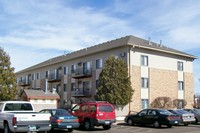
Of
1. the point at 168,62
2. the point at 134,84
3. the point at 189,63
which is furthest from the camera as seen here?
the point at 189,63

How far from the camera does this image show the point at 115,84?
3206 centimetres

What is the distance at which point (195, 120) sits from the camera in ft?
85.0

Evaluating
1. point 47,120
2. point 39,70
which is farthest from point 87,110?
point 39,70

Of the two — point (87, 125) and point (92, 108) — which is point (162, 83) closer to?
point (92, 108)

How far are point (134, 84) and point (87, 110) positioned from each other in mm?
16573

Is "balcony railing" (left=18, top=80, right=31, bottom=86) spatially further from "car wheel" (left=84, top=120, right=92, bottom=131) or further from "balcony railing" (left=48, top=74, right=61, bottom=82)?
"car wheel" (left=84, top=120, right=92, bottom=131)

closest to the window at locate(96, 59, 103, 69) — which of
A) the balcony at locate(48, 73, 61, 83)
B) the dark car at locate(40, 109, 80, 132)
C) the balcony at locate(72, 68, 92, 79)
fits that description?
the balcony at locate(72, 68, 92, 79)

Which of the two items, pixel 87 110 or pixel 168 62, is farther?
pixel 168 62

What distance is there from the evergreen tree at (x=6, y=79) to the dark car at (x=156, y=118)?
1155 centimetres

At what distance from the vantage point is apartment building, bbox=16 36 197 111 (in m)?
35.9

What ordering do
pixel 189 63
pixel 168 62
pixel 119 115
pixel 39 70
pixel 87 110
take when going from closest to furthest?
pixel 87 110, pixel 119 115, pixel 168 62, pixel 189 63, pixel 39 70

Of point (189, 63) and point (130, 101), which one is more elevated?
point (189, 63)

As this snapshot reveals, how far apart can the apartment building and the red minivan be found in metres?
15.2

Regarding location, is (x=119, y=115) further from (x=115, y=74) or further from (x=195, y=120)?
(x=195, y=120)
